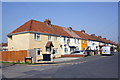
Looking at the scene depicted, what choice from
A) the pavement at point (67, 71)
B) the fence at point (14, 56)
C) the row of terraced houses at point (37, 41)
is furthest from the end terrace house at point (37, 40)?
the pavement at point (67, 71)

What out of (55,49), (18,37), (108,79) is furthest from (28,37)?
(108,79)

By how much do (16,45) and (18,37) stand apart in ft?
5.14

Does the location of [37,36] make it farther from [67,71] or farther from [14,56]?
[67,71]

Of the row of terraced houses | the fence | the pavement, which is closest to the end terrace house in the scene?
the row of terraced houses

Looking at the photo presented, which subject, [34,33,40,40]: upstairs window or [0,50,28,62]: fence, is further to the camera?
[34,33,40,40]: upstairs window

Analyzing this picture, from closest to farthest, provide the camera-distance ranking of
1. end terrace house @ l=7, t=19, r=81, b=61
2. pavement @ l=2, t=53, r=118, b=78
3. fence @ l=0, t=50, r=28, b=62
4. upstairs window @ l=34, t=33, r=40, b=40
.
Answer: pavement @ l=2, t=53, r=118, b=78, fence @ l=0, t=50, r=28, b=62, end terrace house @ l=7, t=19, r=81, b=61, upstairs window @ l=34, t=33, r=40, b=40

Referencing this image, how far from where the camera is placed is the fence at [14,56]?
23.3 metres

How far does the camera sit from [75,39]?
41969 mm

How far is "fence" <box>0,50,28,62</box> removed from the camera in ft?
76.5

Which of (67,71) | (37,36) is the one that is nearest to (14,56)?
(37,36)

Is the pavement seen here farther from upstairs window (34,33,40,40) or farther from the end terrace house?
upstairs window (34,33,40,40)

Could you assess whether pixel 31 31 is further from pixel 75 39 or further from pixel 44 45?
pixel 75 39

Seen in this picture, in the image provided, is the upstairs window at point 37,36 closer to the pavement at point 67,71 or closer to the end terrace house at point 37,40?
the end terrace house at point 37,40

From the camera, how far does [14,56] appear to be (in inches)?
945
